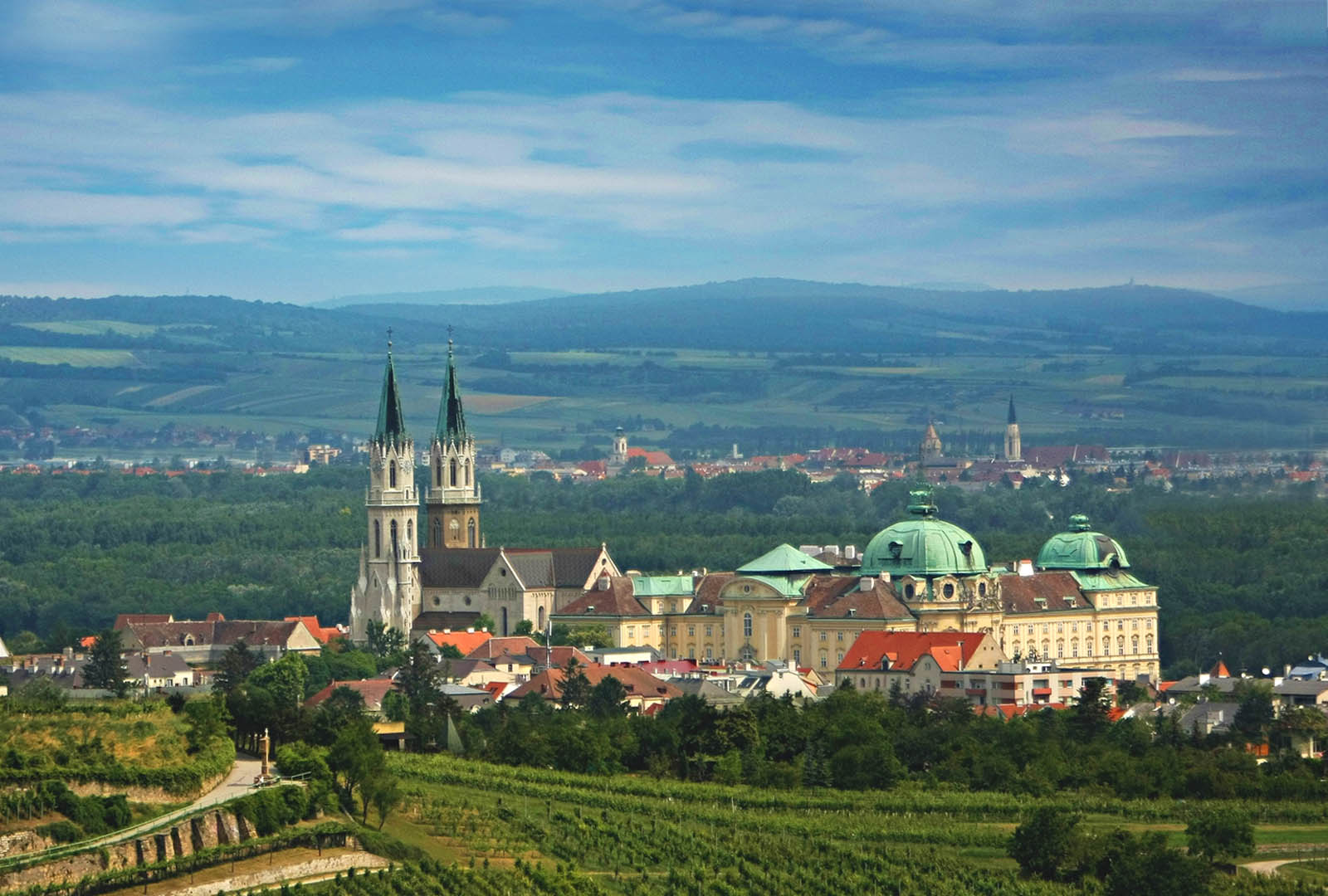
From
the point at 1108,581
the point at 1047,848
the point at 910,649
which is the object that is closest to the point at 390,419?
the point at 1108,581

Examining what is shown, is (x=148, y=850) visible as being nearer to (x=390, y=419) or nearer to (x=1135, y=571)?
(x=1135, y=571)

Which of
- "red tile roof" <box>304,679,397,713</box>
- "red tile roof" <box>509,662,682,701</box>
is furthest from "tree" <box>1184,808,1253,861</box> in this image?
"red tile roof" <box>509,662,682,701</box>

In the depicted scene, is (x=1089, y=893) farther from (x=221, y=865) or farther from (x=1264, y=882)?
(x=221, y=865)

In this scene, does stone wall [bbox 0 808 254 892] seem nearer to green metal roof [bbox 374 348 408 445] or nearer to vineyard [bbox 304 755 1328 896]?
vineyard [bbox 304 755 1328 896]

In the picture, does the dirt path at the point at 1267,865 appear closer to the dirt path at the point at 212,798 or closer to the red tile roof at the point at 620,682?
the dirt path at the point at 212,798

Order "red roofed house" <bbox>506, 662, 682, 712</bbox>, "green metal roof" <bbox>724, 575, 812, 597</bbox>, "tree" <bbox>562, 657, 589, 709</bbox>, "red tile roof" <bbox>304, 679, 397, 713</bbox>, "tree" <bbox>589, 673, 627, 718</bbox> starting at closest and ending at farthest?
"tree" <bbox>589, 673, 627, 718</bbox>
"red tile roof" <bbox>304, 679, 397, 713</bbox>
"tree" <bbox>562, 657, 589, 709</bbox>
"red roofed house" <bbox>506, 662, 682, 712</bbox>
"green metal roof" <bbox>724, 575, 812, 597</bbox>

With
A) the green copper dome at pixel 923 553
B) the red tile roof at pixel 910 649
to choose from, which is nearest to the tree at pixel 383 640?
the green copper dome at pixel 923 553
